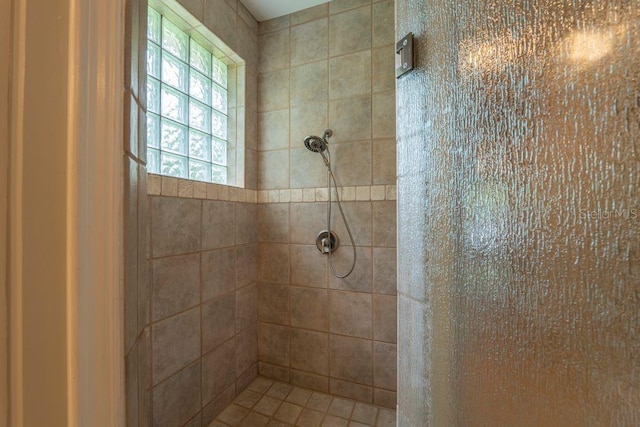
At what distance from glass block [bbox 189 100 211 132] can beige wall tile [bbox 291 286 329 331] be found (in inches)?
43.2

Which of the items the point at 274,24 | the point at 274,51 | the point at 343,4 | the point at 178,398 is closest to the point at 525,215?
the point at 178,398

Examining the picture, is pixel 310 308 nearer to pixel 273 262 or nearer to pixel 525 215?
pixel 273 262

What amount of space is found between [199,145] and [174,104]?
237mm

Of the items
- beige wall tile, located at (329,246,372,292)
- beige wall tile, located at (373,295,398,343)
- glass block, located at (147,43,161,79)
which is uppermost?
glass block, located at (147,43,161,79)

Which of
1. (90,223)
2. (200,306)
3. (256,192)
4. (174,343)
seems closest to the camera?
(90,223)

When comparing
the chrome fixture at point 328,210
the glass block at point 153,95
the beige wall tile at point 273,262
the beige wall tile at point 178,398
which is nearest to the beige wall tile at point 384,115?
the chrome fixture at point 328,210

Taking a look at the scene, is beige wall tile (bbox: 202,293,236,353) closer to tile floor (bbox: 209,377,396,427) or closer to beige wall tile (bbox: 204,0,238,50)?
tile floor (bbox: 209,377,396,427)

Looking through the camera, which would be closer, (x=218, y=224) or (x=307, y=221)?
(x=218, y=224)

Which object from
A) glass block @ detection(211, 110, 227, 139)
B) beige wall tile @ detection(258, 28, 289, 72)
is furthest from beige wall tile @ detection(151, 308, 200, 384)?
beige wall tile @ detection(258, 28, 289, 72)

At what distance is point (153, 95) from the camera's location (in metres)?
1.20

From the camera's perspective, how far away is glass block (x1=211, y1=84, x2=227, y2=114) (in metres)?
1.58

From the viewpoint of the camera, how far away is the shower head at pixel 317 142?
1503 millimetres

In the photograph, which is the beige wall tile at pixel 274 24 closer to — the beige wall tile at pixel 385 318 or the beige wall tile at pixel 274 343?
the beige wall tile at pixel 385 318

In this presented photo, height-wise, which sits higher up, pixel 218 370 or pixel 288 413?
pixel 218 370
